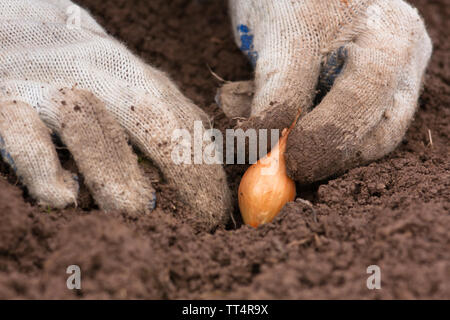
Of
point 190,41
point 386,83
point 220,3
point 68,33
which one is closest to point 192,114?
point 68,33

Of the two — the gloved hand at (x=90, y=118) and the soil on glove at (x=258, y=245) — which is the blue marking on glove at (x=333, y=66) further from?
the gloved hand at (x=90, y=118)

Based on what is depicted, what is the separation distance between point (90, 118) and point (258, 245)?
70 centimetres

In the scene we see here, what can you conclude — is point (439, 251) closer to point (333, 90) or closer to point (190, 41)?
point (333, 90)

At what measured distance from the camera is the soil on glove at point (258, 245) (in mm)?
1034

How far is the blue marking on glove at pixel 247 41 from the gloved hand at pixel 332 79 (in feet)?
0.15

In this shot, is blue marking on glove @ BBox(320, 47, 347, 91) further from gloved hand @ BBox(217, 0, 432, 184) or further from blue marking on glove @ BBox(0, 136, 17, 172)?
blue marking on glove @ BBox(0, 136, 17, 172)

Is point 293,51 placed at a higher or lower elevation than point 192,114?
higher

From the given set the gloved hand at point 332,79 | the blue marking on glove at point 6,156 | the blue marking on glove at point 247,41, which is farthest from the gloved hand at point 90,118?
the blue marking on glove at point 247,41

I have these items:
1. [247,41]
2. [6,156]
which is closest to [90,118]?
[6,156]

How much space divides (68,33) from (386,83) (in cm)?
128

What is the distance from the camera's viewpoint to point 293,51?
1709mm

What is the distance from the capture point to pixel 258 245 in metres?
1.20

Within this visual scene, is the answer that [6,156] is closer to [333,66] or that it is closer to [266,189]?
[266,189]

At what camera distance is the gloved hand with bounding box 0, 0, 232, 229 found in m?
1.36
